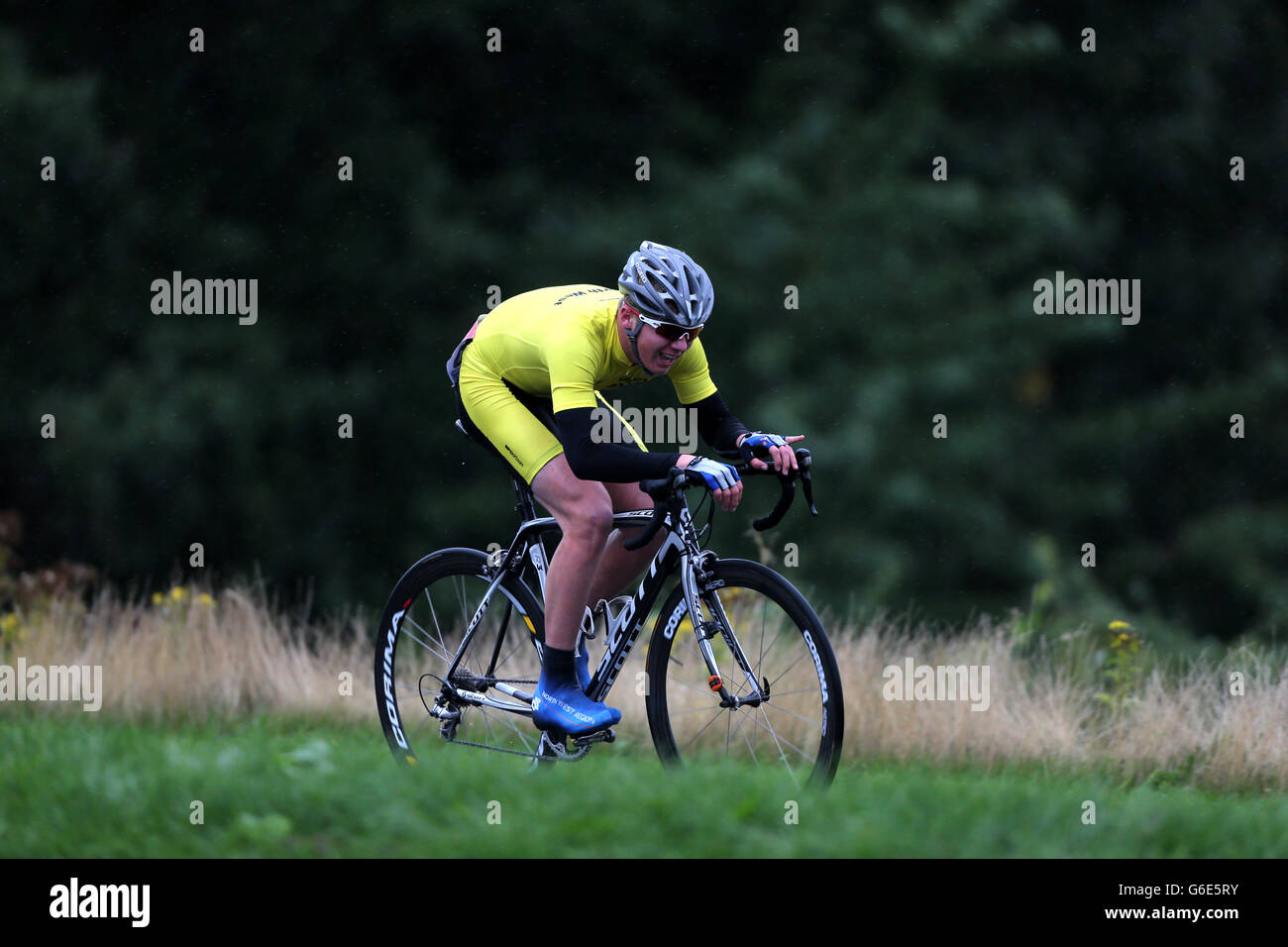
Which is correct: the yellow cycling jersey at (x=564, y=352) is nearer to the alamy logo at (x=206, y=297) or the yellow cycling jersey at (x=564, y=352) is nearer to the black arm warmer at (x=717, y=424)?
the black arm warmer at (x=717, y=424)

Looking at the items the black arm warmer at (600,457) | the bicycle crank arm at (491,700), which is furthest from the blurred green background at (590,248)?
the black arm warmer at (600,457)

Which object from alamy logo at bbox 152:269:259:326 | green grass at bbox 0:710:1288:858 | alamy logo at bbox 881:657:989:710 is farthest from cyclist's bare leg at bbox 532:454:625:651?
alamy logo at bbox 152:269:259:326

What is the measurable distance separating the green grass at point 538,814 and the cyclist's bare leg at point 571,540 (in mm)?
594

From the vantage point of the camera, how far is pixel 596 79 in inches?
648

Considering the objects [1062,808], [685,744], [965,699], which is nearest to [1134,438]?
[965,699]

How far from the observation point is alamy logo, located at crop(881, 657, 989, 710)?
7.53m

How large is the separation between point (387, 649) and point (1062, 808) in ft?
9.65

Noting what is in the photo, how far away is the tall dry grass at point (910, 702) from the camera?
6.91 m

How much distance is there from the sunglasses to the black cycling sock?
124 centimetres

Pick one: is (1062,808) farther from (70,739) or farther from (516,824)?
(70,739)

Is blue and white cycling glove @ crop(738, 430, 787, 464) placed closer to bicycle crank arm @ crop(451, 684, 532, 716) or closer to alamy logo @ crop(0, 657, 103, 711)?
bicycle crank arm @ crop(451, 684, 532, 716)

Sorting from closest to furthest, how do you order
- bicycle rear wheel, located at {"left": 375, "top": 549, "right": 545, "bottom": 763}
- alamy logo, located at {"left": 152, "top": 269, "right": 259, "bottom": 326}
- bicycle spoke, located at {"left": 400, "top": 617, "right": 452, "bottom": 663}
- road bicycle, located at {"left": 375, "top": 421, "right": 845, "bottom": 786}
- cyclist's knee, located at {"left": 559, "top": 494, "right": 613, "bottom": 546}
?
road bicycle, located at {"left": 375, "top": 421, "right": 845, "bottom": 786}, cyclist's knee, located at {"left": 559, "top": 494, "right": 613, "bottom": 546}, bicycle rear wheel, located at {"left": 375, "top": 549, "right": 545, "bottom": 763}, bicycle spoke, located at {"left": 400, "top": 617, "right": 452, "bottom": 663}, alamy logo, located at {"left": 152, "top": 269, "right": 259, "bottom": 326}

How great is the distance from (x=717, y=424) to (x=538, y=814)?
1913 millimetres
